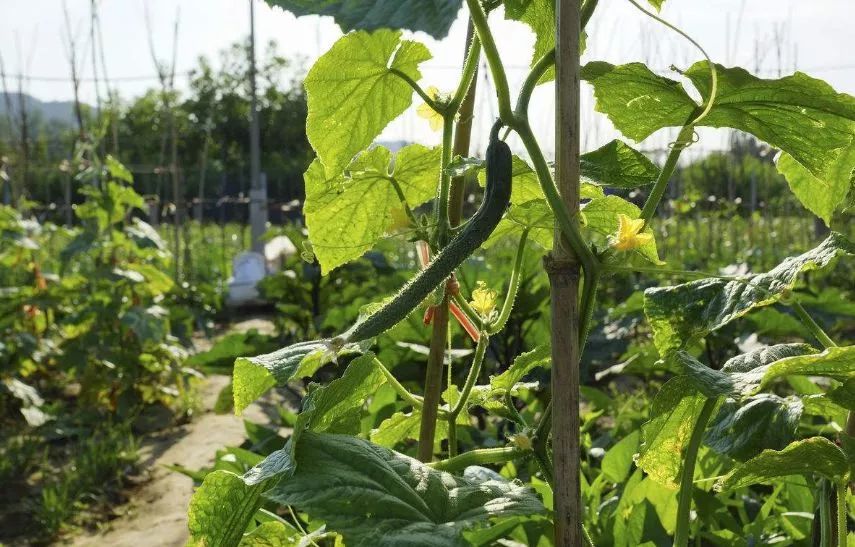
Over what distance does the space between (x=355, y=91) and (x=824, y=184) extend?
501mm

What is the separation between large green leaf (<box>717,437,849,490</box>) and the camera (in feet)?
2.39

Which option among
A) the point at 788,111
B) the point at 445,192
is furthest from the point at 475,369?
the point at 788,111

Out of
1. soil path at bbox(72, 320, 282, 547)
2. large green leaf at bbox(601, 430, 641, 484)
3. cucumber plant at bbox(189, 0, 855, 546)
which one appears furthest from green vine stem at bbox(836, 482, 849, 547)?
soil path at bbox(72, 320, 282, 547)

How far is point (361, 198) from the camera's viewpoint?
100 centimetres

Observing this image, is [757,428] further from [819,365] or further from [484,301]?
[484,301]

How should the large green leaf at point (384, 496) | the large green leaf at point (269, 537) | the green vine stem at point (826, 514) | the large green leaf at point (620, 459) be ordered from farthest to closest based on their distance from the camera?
the large green leaf at point (620, 459) → the large green leaf at point (269, 537) → the green vine stem at point (826, 514) → the large green leaf at point (384, 496)

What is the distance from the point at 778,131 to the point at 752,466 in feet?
1.09

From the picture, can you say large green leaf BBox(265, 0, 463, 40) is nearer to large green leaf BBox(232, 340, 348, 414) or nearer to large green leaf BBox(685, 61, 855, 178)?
large green leaf BBox(232, 340, 348, 414)

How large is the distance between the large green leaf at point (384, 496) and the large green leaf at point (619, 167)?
13.6 inches

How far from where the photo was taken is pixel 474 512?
66 centimetres

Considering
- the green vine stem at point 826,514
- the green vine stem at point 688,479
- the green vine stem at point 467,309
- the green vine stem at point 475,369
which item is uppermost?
the green vine stem at point 467,309

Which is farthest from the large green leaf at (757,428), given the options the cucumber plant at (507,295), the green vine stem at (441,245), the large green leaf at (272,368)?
the large green leaf at (272,368)

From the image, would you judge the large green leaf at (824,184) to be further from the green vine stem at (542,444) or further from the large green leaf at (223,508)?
the large green leaf at (223,508)

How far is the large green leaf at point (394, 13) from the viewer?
49 centimetres
